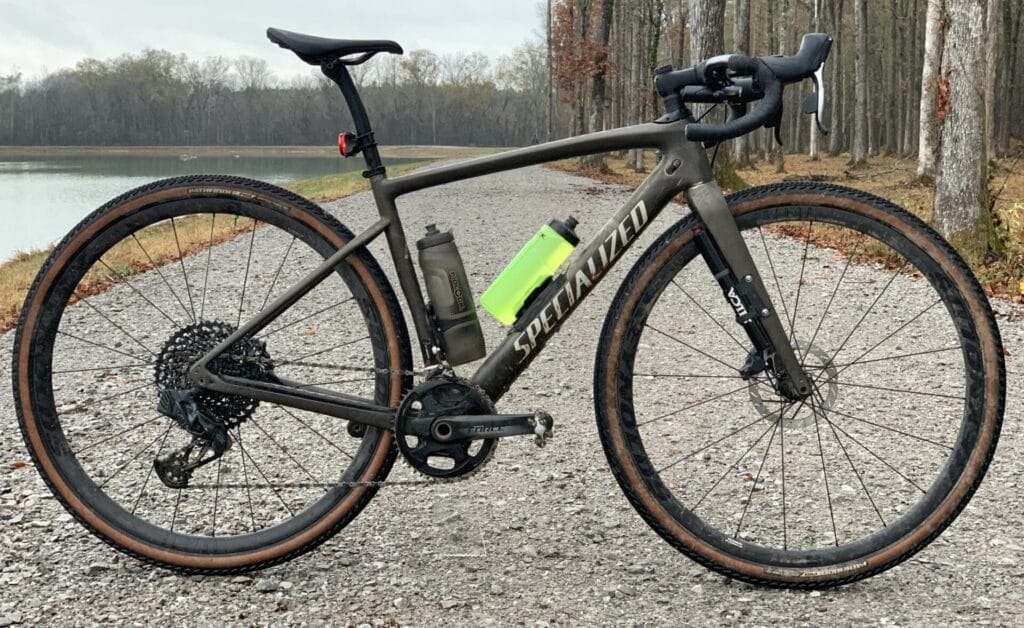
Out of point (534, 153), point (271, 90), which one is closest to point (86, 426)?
point (534, 153)

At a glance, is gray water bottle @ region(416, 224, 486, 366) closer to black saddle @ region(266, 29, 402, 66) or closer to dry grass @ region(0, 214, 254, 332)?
black saddle @ region(266, 29, 402, 66)

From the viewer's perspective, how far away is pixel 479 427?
2.73 metres

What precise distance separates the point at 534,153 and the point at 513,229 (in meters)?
10.0

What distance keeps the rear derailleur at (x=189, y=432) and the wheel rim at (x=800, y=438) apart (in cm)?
120

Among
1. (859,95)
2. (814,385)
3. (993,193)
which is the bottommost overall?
(814,385)

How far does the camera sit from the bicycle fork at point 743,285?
265 centimetres

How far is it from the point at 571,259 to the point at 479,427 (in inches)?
22.0

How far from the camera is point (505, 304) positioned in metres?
2.76

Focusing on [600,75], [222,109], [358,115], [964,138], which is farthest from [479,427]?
[222,109]

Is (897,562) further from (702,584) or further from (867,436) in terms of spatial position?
(867,436)

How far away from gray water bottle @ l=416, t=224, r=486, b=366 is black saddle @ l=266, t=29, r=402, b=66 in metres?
0.52

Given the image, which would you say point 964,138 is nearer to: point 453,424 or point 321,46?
point 453,424

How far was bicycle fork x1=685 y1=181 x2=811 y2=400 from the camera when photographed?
2.65 meters

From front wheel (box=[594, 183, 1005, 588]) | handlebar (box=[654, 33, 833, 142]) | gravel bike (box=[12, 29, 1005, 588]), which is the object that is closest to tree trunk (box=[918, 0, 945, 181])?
front wheel (box=[594, 183, 1005, 588])
